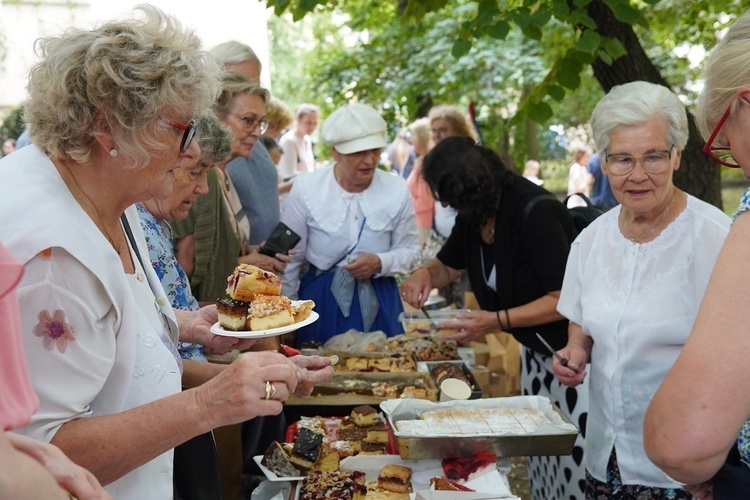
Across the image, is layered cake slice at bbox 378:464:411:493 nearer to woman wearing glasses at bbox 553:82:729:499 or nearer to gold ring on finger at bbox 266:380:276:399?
woman wearing glasses at bbox 553:82:729:499

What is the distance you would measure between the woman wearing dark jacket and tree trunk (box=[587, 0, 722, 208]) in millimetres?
1235

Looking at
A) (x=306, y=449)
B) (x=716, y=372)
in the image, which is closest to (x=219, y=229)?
(x=306, y=449)

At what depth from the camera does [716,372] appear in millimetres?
1283

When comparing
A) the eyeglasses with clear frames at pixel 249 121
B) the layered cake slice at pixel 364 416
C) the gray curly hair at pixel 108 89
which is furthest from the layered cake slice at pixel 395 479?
the eyeglasses with clear frames at pixel 249 121

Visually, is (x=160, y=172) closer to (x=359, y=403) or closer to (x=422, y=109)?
(x=359, y=403)

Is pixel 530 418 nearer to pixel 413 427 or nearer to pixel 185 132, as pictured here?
pixel 413 427

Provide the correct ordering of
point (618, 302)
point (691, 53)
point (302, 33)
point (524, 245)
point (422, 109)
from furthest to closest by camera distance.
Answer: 1. point (302, 33)
2. point (422, 109)
3. point (691, 53)
4. point (524, 245)
5. point (618, 302)

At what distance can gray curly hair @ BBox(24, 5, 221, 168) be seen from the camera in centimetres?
163

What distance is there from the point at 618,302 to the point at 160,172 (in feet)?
5.32

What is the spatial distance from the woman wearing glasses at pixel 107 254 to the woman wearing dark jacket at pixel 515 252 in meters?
1.85

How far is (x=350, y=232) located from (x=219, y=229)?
1096 millimetres

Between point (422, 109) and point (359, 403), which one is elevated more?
point (422, 109)

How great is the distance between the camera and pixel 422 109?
10734mm

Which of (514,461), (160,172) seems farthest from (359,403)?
(514,461)
